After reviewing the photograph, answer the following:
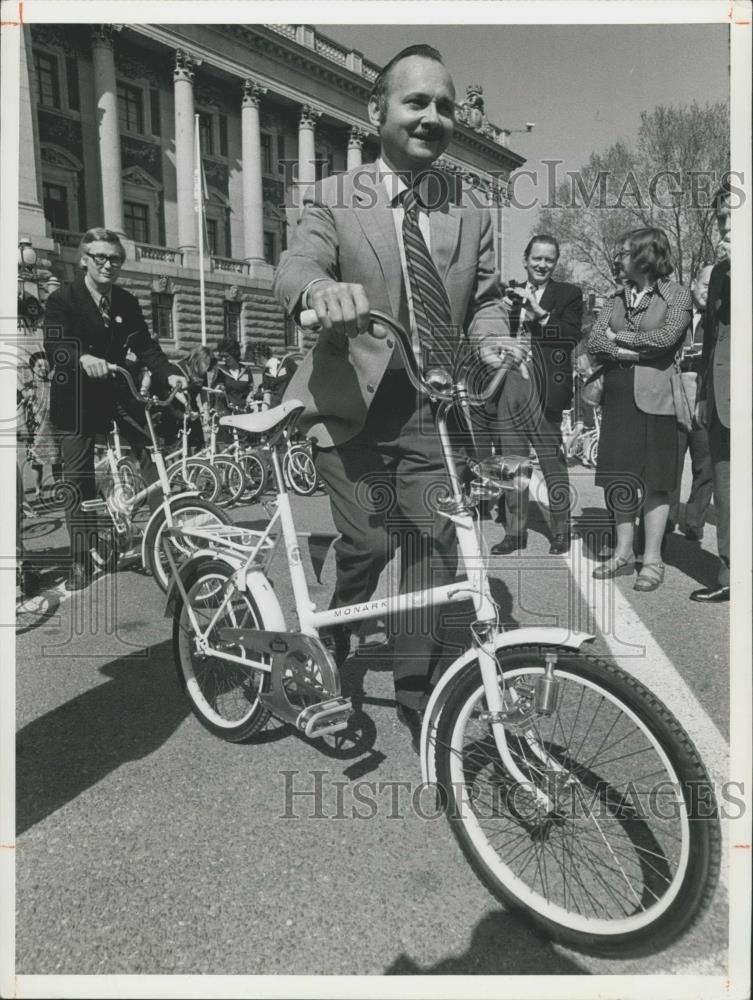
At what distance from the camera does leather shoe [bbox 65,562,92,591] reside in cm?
462

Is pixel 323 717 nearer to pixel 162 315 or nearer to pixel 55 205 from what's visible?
pixel 55 205

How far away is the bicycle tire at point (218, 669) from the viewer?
8.42 ft

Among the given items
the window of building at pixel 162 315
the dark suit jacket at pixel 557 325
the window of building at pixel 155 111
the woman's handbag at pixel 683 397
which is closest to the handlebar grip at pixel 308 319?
the window of building at pixel 155 111

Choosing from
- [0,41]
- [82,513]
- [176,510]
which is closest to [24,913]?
[0,41]

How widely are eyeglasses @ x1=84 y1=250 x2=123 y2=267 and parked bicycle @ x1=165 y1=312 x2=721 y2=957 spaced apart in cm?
236

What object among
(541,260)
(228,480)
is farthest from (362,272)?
(228,480)

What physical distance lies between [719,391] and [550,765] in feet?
7.07

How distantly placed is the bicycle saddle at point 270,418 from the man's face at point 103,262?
2.22 meters

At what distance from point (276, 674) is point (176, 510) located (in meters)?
1.89

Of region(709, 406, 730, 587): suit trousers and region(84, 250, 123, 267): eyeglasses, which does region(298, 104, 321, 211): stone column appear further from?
region(709, 406, 730, 587): suit trousers

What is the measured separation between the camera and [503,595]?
169 inches

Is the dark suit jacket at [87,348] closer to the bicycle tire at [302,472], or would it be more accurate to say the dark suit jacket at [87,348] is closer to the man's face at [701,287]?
the man's face at [701,287]

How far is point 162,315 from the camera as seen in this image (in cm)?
624

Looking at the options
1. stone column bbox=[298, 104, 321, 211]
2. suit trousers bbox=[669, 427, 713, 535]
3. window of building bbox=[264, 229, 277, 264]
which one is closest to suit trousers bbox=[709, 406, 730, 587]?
suit trousers bbox=[669, 427, 713, 535]
